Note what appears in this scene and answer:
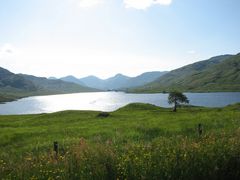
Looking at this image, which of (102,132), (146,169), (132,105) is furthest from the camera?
(132,105)

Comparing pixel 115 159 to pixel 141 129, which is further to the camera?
pixel 141 129

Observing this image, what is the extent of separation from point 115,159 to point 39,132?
29682 millimetres

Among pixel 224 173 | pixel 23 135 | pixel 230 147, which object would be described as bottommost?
pixel 23 135

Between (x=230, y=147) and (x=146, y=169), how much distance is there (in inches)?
166

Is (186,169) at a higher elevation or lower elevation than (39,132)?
higher

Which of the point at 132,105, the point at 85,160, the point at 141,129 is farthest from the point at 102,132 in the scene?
the point at 132,105

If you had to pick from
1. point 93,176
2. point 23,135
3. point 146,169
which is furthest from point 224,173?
point 23,135

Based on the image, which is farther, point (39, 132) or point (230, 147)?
point (39, 132)

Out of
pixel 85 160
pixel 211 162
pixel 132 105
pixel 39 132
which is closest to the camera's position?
pixel 211 162

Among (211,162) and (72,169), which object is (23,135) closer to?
(72,169)

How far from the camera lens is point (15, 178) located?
37.8 ft

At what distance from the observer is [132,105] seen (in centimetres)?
9806

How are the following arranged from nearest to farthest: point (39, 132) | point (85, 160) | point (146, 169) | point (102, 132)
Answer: point (146, 169) → point (85, 160) → point (102, 132) → point (39, 132)

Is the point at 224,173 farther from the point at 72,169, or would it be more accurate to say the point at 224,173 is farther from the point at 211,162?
the point at 72,169
